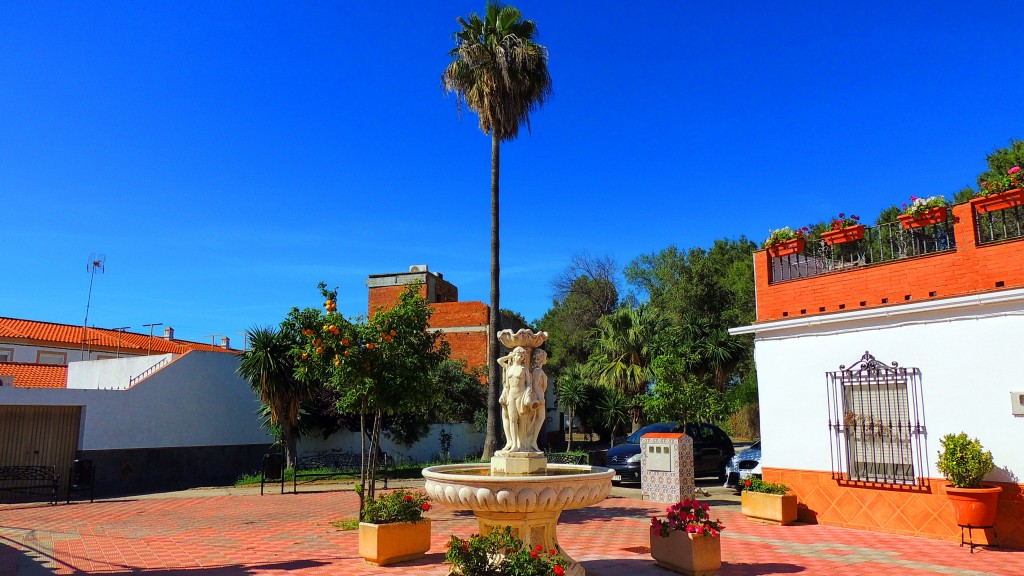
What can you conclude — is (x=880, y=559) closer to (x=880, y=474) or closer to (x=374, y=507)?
(x=880, y=474)

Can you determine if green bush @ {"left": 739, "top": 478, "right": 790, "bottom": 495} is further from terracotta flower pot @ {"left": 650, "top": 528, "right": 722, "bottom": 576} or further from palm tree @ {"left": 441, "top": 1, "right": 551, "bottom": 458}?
palm tree @ {"left": 441, "top": 1, "right": 551, "bottom": 458}

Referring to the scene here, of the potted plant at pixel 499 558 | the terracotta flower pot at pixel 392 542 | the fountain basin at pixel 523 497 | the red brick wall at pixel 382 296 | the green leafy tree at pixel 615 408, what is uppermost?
the red brick wall at pixel 382 296

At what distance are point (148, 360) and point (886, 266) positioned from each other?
23.0m

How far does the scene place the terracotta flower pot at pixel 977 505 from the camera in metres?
8.70

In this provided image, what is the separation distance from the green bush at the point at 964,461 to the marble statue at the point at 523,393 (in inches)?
231

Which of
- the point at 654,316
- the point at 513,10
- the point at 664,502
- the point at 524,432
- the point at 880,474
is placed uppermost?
the point at 513,10

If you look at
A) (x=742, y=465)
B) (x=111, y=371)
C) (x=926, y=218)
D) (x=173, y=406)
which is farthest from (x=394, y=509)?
(x=111, y=371)

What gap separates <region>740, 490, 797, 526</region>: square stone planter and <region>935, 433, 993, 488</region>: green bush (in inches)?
99.2

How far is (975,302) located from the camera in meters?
9.18

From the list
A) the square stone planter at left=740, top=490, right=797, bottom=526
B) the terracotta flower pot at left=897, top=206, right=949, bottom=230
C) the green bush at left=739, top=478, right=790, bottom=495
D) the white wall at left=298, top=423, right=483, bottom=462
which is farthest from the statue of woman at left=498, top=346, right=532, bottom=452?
the white wall at left=298, top=423, right=483, bottom=462

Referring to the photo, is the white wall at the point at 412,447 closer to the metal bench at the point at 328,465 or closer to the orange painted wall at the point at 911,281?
the metal bench at the point at 328,465

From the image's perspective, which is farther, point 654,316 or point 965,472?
point 654,316

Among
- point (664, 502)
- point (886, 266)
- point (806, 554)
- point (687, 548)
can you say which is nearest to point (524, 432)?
point (687, 548)

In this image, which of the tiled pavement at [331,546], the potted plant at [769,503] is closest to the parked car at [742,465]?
the tiled pavement at [331,546]
